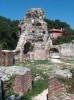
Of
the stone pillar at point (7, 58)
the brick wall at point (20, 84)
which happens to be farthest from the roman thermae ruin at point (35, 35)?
the brick wall at point (20, 84)

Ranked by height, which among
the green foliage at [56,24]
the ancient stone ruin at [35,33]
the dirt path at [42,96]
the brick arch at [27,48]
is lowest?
the dirt path at [42,96]

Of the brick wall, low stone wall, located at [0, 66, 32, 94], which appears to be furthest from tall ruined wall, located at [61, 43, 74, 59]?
the brick wall

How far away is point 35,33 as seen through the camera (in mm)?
28969

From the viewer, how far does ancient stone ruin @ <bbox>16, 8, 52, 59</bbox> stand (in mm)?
28500

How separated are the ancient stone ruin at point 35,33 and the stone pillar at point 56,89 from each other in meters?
18.4

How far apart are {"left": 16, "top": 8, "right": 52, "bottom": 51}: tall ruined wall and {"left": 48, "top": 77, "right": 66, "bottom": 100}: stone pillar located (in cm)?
1861

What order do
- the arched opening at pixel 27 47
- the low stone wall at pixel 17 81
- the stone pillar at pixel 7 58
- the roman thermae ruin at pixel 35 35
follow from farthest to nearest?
1. the arched opening at pixel 27 47
2. the roman thermae ruin at pixel 35 35
3. the stone pillar at pixel 7 58
4. the low stone wall at pixel 17 81

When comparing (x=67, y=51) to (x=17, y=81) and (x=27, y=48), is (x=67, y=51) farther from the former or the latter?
(x=17, y=81)

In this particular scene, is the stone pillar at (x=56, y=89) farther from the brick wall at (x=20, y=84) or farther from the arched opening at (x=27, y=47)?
the arched opening at (x=27, y=47)

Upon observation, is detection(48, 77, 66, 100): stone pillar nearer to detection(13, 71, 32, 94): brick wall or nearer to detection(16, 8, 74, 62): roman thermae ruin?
detection(13, 71, 32, 94): brick wall

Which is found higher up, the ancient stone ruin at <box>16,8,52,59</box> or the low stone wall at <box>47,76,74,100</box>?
the ancient stone ruin at <box>16,8,52,59</box>

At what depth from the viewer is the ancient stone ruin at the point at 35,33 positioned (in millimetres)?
28500

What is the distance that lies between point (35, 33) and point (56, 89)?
64.0ft

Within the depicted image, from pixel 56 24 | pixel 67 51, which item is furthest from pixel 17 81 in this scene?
pixel 56 24
